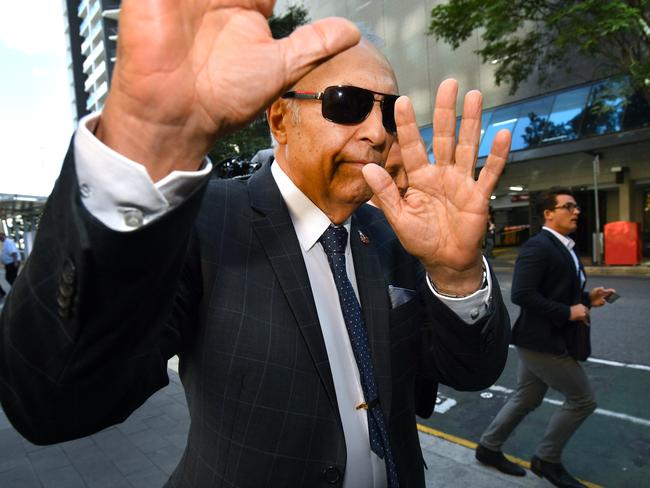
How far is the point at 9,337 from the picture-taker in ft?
2.72

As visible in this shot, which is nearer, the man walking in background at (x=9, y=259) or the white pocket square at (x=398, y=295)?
the white pocket square at (x=398, y=295)

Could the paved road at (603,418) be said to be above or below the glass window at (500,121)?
below

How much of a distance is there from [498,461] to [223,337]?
9.64ft

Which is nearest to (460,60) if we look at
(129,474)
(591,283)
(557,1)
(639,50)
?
(557,1)

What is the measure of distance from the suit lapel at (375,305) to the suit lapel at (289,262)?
0.63 feet

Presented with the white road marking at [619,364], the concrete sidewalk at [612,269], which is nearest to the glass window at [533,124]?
the concrete sidewalk at [612,269]

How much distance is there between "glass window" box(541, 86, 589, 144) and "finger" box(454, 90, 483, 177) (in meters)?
16.7

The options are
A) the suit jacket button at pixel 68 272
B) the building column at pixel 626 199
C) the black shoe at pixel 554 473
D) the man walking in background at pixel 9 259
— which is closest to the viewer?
the suit jacket button at pixel 68 272

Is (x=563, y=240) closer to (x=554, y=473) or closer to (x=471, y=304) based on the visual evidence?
(x=554, y=473)

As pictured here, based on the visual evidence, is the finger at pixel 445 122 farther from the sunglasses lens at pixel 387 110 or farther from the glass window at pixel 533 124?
the glass window at pixel 533 124

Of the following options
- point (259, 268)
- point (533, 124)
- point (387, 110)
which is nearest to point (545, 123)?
point (533, 124)

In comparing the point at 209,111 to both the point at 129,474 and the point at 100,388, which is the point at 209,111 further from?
the point at 129,474

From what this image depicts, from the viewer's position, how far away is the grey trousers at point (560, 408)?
10.6ft

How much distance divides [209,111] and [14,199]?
23118 mm
